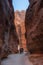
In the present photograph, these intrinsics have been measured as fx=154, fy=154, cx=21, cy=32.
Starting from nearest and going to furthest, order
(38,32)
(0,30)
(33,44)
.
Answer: (38,32), (33,44), (0,30)

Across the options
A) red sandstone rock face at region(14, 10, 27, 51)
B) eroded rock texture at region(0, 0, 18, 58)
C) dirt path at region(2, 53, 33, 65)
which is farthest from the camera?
red sandstone rock face at region(14, 10, 27, 51)

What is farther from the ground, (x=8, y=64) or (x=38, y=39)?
(x=38, y=39)

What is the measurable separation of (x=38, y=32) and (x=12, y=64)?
97.2 inches

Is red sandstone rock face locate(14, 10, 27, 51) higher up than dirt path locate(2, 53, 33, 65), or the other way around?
red sandstone rock face locate(14, 10, 27, 51)

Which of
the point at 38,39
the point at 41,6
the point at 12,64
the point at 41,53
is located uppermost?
the point at 41,6

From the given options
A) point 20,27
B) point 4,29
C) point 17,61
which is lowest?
point 17,61

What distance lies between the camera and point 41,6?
399 inches

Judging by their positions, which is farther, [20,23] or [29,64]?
[20,23]

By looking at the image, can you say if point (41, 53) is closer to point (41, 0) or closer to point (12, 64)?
point (12, 64)

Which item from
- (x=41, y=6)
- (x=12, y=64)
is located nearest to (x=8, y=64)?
(x=12, y=64)

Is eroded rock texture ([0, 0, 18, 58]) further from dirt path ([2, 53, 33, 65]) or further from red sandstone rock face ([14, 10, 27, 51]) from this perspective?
red sandstone rock face ([14, 10, 27, 51])

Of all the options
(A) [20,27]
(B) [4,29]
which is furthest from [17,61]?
(A) [20,27]

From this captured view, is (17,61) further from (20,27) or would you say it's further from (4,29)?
(20,27)

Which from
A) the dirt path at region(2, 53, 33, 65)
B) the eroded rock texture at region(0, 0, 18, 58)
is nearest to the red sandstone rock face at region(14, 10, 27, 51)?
the eroded rock texture at region(0, 0, 18, 58)
